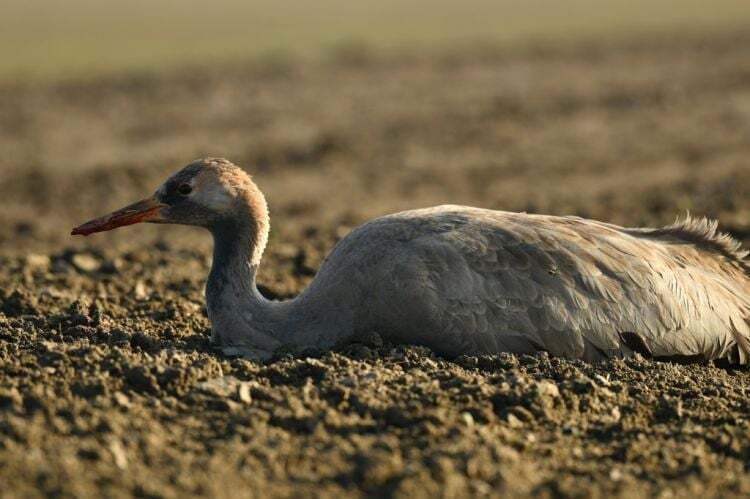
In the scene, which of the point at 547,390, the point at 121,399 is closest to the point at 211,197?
the point at 121,399

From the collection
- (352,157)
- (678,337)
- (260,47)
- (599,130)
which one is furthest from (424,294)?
(260,47)

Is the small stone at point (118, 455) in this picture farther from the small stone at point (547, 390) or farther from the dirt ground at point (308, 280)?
the small stone at point (547, 390)

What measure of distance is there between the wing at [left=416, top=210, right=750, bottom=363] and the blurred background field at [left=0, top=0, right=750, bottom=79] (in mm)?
21273

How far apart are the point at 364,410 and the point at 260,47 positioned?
99.1ft

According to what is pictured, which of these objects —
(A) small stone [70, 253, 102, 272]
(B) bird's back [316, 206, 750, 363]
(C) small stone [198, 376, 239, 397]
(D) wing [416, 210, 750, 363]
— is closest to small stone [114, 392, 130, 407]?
(C) small stone [198, 376, 239, 397]

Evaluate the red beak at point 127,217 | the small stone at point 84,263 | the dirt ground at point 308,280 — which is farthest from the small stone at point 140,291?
the red beak at point 127,217

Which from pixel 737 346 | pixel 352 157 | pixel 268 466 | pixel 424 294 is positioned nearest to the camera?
pixel 268 466

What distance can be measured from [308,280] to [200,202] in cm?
227

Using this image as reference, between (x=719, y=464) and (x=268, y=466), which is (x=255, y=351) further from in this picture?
(x=719, y=464)

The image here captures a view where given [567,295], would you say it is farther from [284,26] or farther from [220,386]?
[284,26]

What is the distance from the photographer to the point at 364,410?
576cm

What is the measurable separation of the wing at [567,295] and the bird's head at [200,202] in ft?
4.08

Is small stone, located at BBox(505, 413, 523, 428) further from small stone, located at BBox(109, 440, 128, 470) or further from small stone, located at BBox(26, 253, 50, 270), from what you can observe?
small stone, located at BBox(26, 253, 50, 270)

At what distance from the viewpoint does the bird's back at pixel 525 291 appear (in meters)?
6.86
